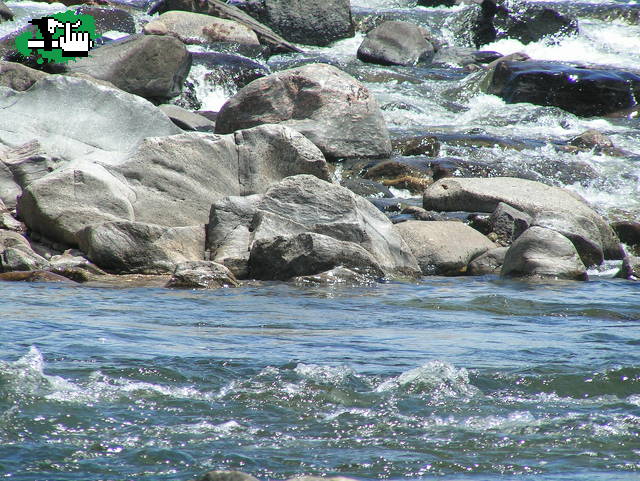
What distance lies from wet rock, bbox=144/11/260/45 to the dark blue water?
1585cm

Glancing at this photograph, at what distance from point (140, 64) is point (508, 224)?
7.72m

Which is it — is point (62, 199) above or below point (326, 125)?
below

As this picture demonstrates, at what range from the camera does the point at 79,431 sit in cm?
396

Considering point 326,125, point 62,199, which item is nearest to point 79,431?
point 62,199

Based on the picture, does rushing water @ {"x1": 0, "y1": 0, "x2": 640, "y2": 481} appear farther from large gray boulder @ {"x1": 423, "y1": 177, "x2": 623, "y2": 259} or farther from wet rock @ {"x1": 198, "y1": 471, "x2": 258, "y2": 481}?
large gray boulder @ {"x1": 423, "y1": 177, "x2": 623, "y2": 259}

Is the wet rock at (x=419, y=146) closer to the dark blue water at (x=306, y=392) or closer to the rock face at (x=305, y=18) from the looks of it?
the dark blue water at (x=306, y=392)

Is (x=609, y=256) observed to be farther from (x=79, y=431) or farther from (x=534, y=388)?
(x=79, y=431)

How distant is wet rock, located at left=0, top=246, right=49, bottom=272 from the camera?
8.40 meters

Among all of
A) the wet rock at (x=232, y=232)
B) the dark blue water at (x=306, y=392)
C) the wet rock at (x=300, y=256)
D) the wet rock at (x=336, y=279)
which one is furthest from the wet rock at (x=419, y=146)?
the dark blue water at (x=306, y=392)

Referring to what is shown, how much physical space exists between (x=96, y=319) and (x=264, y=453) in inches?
115

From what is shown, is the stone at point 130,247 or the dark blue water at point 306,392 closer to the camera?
the dark blue water at point 306,392

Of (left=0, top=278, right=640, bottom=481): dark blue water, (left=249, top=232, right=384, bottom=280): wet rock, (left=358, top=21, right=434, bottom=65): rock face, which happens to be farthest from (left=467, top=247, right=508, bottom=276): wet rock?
(left=358, top=21, right=434, bottom=65): rock face

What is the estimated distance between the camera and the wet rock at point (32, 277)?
26.6ft

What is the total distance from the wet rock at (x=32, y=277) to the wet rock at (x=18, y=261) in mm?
172
